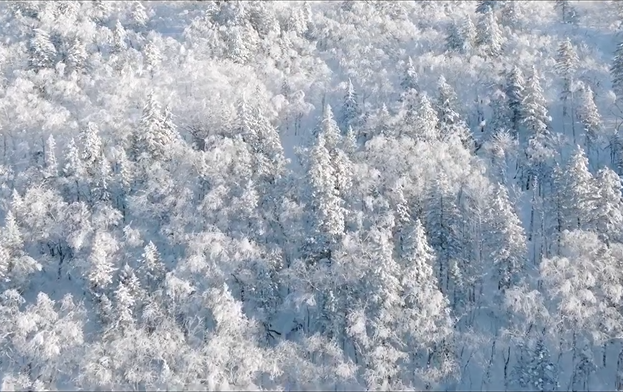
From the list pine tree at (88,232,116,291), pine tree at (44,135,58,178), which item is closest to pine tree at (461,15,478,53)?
pine tree at (44,135,58,178)

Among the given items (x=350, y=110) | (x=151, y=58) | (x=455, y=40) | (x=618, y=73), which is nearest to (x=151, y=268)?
(x=350, y=110)

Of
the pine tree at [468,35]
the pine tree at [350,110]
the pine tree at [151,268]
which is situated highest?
the pine tree at [468,35]

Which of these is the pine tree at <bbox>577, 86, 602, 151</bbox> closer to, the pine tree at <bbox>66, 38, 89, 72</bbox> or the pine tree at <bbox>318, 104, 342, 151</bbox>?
the pine tree at <bbox>318, 104, 342, 151</bbox>

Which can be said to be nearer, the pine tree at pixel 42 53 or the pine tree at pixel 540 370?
the pine tree at pixel 540 370

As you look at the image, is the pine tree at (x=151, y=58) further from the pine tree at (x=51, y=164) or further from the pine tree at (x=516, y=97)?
the pine tree at (x=516, y=97)

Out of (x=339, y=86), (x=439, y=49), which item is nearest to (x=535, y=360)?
(x=339, y=86)

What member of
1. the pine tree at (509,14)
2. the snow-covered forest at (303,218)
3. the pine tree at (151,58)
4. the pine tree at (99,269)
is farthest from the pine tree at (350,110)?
the pine tree at (99,269)

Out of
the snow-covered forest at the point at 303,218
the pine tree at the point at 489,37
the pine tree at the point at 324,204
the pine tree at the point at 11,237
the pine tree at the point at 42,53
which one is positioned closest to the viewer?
the snow-covered forest at the point at 303,218

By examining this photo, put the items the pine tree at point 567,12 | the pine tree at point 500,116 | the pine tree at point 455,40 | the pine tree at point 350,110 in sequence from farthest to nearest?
the pine tree at point 567,12 < the pine tree at point 455,40 < the pine tree at point 350,110 < the pine tree at point 500,116
